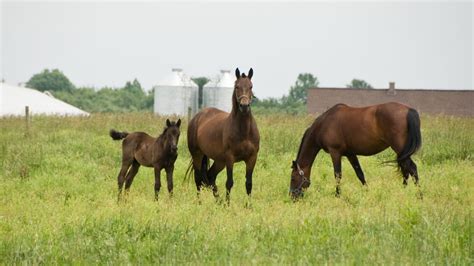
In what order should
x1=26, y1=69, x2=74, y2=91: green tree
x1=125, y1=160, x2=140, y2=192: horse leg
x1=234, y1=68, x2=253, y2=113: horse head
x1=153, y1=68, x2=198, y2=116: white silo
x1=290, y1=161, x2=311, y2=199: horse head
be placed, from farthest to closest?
x1=26, y1=69, x2=74, y2=91: green tree, x1=153, y1=68, x2=198, y2=116: white silo, x1=125, y1=160, x2=140, y2=192: horse leg, x1=290, y1=161, x2=311, y2=199: horse head, x1=234, y1=68, x2=253, y2=113: horse head

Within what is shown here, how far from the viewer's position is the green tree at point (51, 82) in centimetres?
9250

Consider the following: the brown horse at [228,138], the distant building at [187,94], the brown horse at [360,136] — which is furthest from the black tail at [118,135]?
the distant building at [187,94]

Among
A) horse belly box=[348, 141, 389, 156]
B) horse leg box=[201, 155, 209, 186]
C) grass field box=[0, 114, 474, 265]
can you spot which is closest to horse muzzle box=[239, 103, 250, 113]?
grass field box=[0, 114, 474, 265]

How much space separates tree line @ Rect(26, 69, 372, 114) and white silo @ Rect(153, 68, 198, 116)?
1621cm

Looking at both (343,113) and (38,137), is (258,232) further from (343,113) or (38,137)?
(38,137)

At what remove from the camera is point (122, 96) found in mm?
79125

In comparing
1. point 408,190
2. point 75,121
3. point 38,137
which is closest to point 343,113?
point 408,190

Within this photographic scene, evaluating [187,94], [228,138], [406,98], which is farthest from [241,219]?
[406,98]

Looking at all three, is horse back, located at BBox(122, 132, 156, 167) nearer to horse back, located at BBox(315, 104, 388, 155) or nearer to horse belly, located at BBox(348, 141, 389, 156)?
horse back, located at BBox(315, 104, 388, 155)

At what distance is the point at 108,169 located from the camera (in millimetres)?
18375

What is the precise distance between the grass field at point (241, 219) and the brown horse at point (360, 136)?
1.26 ft

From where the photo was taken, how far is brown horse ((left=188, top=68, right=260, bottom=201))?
41.8 feet

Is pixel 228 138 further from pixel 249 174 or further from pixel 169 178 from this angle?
pixel 169 178

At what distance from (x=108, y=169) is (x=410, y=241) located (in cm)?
1097
